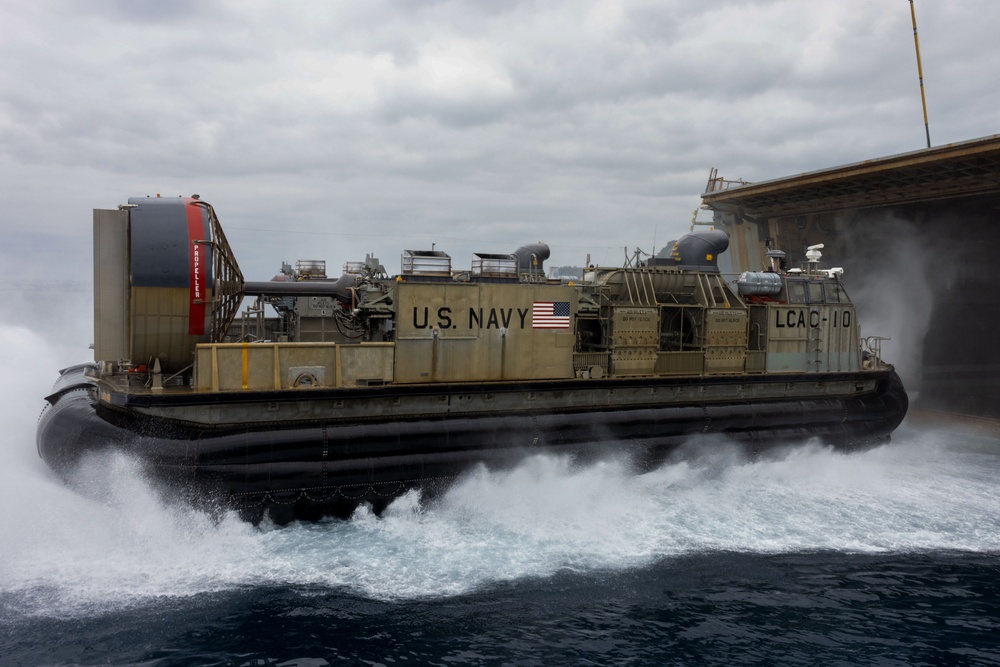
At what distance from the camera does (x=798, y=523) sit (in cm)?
1259

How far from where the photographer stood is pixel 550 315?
46.7 feet

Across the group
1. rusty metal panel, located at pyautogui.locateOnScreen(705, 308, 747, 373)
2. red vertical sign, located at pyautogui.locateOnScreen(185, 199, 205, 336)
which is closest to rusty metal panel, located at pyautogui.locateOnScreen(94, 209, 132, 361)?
red vertical sign, located at pyautogui.locateOnScreen(185, 199, 205, 336)

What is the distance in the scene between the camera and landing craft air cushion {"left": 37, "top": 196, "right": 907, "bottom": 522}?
11.7 m

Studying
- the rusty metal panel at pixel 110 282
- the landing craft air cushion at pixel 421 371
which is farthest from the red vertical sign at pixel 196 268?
the rusty metal panel at pixel 110 282

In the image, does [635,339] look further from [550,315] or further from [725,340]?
[725,340]

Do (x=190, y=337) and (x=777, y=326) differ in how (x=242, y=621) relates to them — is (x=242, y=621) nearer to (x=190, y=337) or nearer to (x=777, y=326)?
(x=190, y=337)

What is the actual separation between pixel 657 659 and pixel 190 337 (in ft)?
31.7

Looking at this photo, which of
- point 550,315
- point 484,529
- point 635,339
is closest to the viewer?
point 484,529

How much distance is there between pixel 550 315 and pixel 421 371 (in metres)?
3.11

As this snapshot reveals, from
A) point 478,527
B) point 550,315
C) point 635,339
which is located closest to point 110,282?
point 478,527

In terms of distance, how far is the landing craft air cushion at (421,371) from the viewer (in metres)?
11.7

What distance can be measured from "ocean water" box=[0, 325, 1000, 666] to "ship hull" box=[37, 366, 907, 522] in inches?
16.0

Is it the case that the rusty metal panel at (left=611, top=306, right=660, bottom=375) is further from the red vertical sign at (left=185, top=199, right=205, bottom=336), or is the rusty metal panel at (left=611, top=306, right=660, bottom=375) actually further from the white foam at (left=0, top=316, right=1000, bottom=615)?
the red vertical sign at (left=185, top=199, right=205, bottom=336)

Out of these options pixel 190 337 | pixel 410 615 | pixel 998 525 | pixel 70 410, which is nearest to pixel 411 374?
pixel 190 337
